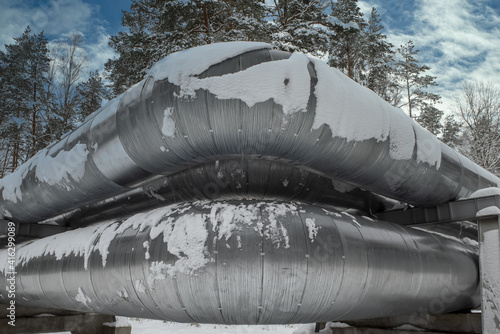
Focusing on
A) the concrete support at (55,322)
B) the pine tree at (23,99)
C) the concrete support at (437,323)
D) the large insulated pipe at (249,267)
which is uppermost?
the pine tree at (23,99)

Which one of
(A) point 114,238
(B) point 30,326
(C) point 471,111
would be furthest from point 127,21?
(C) point 471,111

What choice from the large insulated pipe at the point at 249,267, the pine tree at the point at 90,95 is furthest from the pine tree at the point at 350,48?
the large insulated pipe at the point at 249,267

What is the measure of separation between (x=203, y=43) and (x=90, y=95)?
22.7ft

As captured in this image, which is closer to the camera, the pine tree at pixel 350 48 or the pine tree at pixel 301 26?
the pine tree at pixel 301 26

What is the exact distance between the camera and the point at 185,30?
9.28 metres

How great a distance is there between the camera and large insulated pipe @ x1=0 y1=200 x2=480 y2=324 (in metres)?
1.65

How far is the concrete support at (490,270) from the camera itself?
2213mm

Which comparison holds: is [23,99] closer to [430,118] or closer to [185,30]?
[185,30]

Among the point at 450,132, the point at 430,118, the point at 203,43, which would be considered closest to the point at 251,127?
the point at 203,43

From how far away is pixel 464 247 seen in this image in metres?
2.82

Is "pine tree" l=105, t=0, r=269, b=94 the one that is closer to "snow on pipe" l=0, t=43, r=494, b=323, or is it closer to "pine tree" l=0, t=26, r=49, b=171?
"pine tree" l=0, t=26, r=49, b=171

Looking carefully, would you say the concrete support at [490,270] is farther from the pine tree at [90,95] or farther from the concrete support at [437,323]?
the pine tree at [90,95]

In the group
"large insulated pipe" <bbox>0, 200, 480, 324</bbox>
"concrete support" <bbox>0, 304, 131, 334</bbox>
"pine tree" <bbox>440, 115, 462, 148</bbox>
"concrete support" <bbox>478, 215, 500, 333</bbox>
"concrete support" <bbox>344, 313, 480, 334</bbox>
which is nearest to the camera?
"large insulated pipe" <bbox>0, 200, 480, 324</bbox>

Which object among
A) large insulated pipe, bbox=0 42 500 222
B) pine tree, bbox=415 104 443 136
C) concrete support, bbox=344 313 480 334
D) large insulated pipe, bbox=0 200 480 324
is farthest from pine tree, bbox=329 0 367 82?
large insulated pipe, bbox=0 200 480 324
